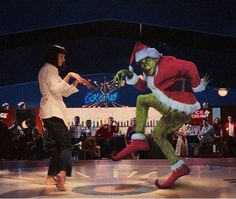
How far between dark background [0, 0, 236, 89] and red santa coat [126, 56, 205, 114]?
2.58 metres

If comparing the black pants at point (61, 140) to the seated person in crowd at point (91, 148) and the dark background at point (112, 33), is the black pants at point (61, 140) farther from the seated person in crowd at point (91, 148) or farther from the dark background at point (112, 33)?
the seated person in crowd at point (91, 148)

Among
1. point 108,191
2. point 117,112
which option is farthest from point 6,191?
point 117,112

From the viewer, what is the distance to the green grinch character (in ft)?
15.8

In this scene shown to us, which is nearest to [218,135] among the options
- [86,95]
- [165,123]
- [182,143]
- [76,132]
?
[182,143]

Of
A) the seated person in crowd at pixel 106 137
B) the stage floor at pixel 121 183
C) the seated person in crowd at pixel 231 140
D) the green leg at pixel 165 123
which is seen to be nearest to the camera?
the stage floor at pixel 121 183

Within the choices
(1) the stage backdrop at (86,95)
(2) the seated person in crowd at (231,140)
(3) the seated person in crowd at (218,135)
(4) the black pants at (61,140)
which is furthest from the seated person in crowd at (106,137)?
(4) the black pants at (61,140)

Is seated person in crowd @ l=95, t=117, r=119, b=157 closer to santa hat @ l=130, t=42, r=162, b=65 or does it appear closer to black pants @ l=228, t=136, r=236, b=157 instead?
black pants @ l=228, t=136, r=236, b=157

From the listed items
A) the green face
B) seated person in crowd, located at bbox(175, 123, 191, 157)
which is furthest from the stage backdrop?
the green face

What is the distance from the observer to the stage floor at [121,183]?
4309mm

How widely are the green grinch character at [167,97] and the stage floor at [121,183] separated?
38cm

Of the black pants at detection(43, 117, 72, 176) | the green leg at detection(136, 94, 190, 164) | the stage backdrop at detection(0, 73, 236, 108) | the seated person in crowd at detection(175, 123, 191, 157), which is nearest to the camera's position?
the black pants at detection(43, 117, 72, 176)

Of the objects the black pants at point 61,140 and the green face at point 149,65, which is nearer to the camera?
the black pants at point 61,140

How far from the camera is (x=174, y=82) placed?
4.84m

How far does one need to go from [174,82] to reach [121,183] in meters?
1.28
